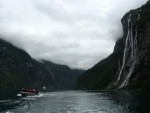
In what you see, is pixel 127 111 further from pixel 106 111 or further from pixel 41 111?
pixel 41 111

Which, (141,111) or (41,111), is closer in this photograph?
(141,111)

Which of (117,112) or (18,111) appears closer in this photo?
(117,112)

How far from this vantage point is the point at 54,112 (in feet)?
375

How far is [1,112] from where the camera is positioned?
114 m

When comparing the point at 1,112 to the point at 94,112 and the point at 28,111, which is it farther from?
the point at 94,112

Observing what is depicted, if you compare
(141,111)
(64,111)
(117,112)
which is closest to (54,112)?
(64,111)

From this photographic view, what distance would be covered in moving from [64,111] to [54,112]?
3.73 metres

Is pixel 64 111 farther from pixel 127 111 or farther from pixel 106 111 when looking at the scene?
pixel 127 111

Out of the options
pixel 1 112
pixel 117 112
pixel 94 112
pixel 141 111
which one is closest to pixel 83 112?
pixel 94 112

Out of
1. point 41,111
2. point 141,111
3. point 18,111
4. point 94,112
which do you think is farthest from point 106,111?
Answer: point 18,111

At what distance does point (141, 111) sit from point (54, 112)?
29.1m

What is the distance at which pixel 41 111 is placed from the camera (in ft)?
389

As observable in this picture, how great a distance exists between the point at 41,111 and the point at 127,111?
30224mm

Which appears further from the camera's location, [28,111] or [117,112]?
[28,111]
